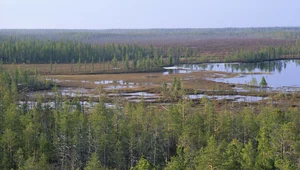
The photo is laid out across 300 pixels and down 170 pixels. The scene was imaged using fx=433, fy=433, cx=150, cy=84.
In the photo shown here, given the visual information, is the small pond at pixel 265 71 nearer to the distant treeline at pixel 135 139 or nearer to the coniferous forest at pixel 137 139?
the coniferous forest at pixel 137 139

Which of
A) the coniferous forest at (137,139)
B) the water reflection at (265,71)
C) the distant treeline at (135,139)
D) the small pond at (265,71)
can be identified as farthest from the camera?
the water reflection at (265,71)

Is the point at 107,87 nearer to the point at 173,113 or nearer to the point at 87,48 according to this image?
the point at 173,113

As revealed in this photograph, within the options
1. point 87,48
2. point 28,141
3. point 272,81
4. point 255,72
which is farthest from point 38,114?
point 87,48

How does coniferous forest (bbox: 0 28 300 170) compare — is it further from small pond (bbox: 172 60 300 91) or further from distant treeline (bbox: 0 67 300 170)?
small pond (bbox: 172 60 300 91)

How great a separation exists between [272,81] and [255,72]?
15.9m

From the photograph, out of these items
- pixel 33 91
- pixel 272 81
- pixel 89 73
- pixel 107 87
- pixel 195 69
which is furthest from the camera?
pixel 195 69

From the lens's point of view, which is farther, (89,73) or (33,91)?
(89,73)

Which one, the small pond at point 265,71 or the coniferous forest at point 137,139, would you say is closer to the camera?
the coniferous forest at point 137,139

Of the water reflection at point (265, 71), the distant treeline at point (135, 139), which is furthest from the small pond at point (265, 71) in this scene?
the distant treeline at point (135, 139)

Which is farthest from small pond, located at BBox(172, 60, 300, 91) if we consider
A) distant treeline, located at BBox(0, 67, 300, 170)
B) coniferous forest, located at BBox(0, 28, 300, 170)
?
distant treeline, located at BBox(0, 67, 300, 170)

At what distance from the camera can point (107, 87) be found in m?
87.8

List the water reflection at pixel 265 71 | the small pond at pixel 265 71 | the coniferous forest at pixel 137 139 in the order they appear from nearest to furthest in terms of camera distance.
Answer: the coniferous forest at pixel 137 139 < the small pond at pixel 265 71 < the water reflection at pixel 265 71

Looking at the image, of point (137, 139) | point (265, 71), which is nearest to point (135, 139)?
point (137, 139)

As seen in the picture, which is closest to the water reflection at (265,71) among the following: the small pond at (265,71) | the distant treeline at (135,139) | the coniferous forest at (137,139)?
the small pond at (265,71)
